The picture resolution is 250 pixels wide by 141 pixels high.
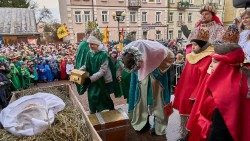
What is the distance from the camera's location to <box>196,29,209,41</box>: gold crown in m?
3.42

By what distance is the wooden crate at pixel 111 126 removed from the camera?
380 cm

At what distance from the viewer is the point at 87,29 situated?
525cm

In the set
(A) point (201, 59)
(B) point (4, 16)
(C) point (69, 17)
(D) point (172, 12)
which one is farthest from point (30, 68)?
(D) point (172, 12)

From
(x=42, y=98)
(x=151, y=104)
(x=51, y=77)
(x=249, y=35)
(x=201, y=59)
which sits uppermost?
(x=249, y=35)

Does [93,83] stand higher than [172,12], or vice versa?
[172,12]

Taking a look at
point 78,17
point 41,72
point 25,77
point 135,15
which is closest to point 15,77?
point 25,77

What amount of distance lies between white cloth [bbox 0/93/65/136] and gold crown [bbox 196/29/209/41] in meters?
1.95

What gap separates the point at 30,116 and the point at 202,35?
230cm

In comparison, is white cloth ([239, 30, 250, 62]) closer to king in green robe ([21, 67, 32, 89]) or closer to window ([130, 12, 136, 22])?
king in green robe ([21, 67, 32, 89])

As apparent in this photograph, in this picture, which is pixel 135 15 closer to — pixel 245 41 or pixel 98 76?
pixel 98 76

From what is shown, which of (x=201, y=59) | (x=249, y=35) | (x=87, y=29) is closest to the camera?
(x=249, y=35)

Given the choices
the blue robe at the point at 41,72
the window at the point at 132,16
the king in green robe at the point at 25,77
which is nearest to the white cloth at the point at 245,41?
the king in green robe at the point at 25,77

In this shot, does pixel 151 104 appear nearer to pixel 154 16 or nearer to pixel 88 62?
pixel 88 62

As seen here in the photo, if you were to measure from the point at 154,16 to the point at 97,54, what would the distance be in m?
31.6
